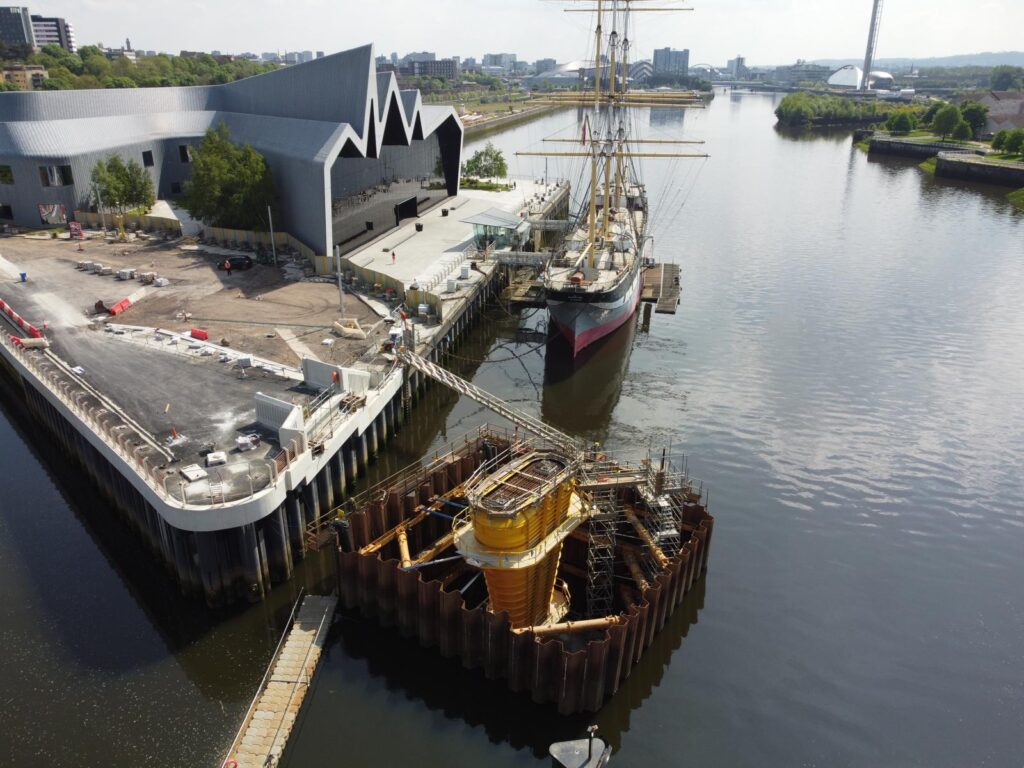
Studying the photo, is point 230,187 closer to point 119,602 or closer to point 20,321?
point 20,321

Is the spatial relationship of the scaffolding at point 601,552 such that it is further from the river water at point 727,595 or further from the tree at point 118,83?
the tree at point 118,83

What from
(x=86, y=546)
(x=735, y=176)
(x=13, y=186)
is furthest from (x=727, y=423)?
(x=735, y=176)

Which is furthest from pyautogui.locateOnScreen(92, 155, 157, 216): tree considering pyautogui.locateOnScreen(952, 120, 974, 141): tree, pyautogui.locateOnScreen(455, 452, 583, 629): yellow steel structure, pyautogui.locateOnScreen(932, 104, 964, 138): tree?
pyautogui.locateOnScreen(932, 104, 964, 138): tree

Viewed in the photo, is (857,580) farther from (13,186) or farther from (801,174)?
(801,174)

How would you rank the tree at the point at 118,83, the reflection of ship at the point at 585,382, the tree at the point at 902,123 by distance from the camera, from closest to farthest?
the reflection of ship at the point at 585,382, the tree at the point at 118,83, the tree at the point at 902,123

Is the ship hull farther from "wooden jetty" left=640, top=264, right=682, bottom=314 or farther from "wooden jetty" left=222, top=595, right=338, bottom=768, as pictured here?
"wooden jetty" left=222, top=595, right=338, bottom=768

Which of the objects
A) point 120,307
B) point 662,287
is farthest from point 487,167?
point 120,307

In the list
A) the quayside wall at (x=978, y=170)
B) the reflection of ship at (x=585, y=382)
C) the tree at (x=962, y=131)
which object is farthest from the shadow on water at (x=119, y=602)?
the tree at (x=962, y=131)
